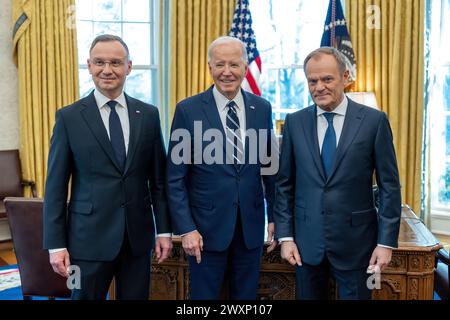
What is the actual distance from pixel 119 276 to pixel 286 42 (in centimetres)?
442

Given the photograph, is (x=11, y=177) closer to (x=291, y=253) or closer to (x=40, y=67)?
(x=40, y=67)

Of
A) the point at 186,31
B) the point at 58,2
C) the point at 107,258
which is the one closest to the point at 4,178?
the point at 58,2

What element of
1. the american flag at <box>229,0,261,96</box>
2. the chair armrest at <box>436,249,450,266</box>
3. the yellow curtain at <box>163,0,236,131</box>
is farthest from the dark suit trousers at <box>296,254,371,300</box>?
the yellow curtain at <box>163,0,236,131</box>

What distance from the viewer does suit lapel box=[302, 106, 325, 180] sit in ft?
6.28

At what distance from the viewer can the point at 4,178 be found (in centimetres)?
510

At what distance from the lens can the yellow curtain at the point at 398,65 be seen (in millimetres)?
5234

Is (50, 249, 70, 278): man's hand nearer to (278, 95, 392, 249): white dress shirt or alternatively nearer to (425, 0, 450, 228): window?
(278, 95, 392, 249): white dress shirt

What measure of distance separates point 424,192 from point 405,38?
172cm

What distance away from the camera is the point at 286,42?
5848 millimetres

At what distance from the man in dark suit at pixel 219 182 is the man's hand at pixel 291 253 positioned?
18 cm

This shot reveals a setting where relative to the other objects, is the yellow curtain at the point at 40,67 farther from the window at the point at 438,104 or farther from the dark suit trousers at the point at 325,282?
the dark suit trousers at the point at 325,282

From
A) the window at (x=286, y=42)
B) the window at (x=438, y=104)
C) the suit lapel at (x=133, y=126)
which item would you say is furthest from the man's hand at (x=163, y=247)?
the window at (x=438, y=104)

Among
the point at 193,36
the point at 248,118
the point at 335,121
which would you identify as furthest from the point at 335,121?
the point at 193,36

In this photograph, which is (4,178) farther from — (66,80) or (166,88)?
(166,88)
